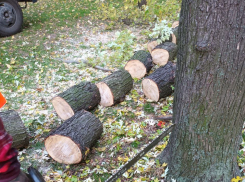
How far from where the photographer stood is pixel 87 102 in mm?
4043

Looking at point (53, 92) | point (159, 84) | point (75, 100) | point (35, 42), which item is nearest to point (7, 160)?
point (75, 100)

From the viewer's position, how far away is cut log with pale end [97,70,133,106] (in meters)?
4.25

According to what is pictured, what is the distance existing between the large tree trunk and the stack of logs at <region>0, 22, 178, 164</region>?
1.34 m

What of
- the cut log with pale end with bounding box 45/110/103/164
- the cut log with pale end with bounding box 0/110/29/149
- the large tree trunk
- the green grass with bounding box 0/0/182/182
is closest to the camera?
the large tree trunk

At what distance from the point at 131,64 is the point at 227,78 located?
341cm

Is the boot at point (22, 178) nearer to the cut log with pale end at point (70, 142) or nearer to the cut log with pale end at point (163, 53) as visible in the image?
the cut log with pale end at point (70, 142)

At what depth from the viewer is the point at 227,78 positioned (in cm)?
186

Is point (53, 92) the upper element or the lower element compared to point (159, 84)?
lower

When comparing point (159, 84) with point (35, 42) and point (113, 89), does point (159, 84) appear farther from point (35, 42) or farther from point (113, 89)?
point (35, 42)

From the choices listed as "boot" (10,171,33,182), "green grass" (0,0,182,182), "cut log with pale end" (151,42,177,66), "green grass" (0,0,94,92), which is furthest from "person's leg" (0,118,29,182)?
"cut log with pale end" (151,42,177,66)

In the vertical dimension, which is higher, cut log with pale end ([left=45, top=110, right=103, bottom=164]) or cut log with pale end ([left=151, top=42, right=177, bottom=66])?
cut log with pale end ([left=151, top=42, right=177, bottom=66])

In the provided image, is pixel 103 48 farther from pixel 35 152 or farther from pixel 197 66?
pixel 197 66

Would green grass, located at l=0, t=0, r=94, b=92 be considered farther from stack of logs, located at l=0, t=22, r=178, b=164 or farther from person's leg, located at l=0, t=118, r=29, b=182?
person's leg, located at l=0, t=118, r=29, b=182

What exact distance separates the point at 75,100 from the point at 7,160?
2.60 meters
